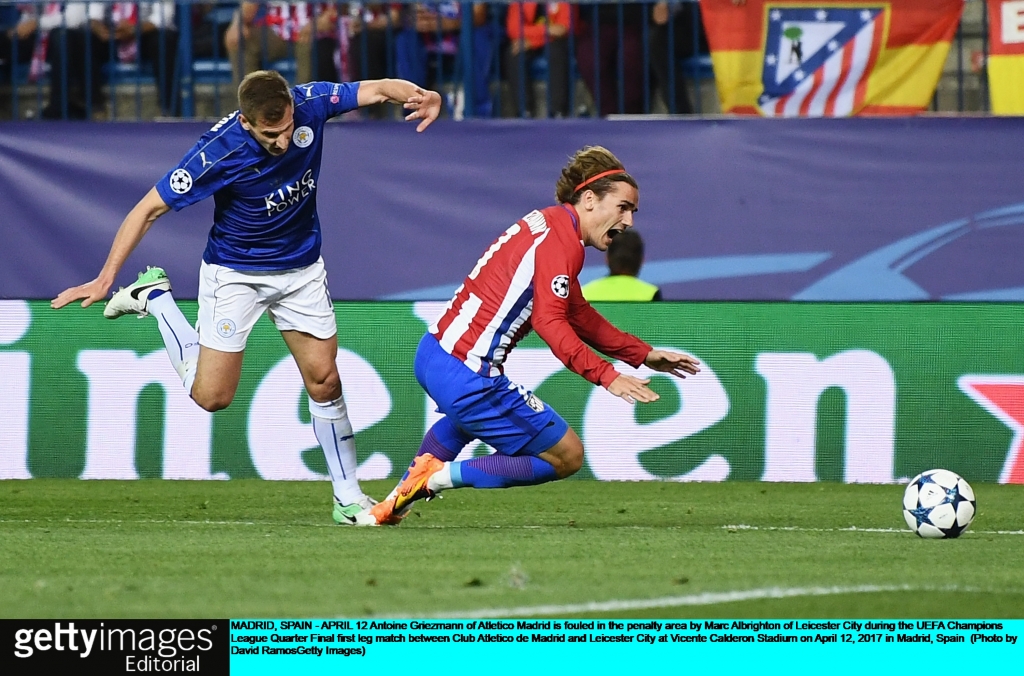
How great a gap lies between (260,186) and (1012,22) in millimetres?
7188

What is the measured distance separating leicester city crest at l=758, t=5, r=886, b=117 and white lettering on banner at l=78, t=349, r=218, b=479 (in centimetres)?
521

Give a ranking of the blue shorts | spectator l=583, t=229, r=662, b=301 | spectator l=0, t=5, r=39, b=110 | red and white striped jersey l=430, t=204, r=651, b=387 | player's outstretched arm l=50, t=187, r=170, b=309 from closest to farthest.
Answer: red and white striped jersey l=430, t=204, r=651, b=387 < the blue shorts < player's outstretched arm l=50, t=187, r=170, b=309 < spectator l=583, t=229, r=662, b=301 < spectator l=0, t=5, r=39, b=110

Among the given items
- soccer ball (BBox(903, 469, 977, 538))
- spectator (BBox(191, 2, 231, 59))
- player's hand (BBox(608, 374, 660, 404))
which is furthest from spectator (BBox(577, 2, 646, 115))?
player's hand (BBox(608, 374, 660, 404))

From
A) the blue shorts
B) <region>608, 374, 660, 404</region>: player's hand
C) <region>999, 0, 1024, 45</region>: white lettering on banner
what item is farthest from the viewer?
<region>999, 0, 1024, 45</region>: white lettering on banner

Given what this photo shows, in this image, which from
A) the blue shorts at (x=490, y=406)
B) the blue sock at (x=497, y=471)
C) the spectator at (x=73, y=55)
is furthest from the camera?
the spectator at (x=73, y=55)

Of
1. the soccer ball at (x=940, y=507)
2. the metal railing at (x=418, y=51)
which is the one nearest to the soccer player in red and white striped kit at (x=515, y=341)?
the soccer ball at (x=940, y=507)

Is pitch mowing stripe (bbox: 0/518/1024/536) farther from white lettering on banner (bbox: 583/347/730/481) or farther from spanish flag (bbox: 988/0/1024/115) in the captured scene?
spanish flag (bbox: 988/0/1024/115)

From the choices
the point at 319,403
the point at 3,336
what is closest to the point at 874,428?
the point at 319,403

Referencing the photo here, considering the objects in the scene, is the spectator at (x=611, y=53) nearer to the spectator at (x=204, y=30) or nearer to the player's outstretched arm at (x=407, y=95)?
the spectator at (x=204, y=30)

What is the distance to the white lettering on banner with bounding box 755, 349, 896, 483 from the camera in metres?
10.5

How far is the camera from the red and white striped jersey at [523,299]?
707 centimetres

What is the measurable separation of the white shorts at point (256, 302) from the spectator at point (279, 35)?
5.63 m

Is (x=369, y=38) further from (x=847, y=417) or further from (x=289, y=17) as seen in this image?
(x=847, y=417)

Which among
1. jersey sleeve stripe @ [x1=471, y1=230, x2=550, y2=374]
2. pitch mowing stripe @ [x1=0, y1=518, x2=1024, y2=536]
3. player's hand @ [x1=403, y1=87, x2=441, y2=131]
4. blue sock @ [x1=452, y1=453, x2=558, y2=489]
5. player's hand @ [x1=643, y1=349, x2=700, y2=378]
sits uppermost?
player's hand @ [x1=403, y1=87, x2=441, y2=131]
